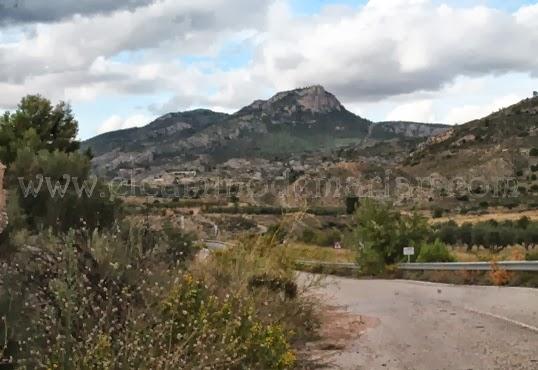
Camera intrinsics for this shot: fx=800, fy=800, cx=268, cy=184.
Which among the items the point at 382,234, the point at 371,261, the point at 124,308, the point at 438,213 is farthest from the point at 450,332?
the point at 438,213

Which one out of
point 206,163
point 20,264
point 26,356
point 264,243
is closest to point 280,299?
point 264,243

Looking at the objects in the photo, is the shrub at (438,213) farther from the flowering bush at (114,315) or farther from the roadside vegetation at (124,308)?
the flowering bush at (114,315)

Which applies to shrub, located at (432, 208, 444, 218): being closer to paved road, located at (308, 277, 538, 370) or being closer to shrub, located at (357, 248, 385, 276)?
shrub, located at (357, 248, 385, 276)

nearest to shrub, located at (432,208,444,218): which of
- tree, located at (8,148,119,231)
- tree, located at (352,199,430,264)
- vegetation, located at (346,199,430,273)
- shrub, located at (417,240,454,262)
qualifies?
tree, located at (352,199,430,264)

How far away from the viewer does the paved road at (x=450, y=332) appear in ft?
36.0

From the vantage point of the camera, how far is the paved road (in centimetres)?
1098

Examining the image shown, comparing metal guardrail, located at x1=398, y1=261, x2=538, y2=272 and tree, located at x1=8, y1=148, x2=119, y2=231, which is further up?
tree, located at x1=8, y1=148, x2=119, y2=231

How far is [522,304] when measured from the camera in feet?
60.3

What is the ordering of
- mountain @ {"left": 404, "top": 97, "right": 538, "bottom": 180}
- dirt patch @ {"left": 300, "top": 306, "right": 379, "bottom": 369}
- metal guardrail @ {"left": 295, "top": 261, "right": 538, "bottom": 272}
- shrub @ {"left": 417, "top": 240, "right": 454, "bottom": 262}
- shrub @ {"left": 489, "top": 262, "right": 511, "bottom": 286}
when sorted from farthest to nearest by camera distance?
mountain @ {"left": 404, "top": 97, "right": 538, "bottom": 180}, shrub @ {"left": 417, "top": 240, "right": 454, "bottom": 262}, shrub @ {"left": 489, "top": 262, "right": 511, "bottom": 286}, metal guardrail @ {"left": 295, "top": 261, "right": 538, "bottom": 272}, dirt patch @ {"left": 300, "top": 306, "right": 379, "bottom": 369}

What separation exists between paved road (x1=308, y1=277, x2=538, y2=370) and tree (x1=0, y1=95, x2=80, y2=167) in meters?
15.6

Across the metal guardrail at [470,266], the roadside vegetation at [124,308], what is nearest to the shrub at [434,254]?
the metal guardrail at [470,266]

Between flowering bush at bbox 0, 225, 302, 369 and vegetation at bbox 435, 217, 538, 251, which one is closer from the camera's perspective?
flowering bush at bbox 0, 225, 302, 369

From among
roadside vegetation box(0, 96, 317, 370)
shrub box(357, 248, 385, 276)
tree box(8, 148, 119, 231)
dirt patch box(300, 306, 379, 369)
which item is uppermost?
tree box(8, 148, 119, 231)

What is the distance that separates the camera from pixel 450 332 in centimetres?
1412
